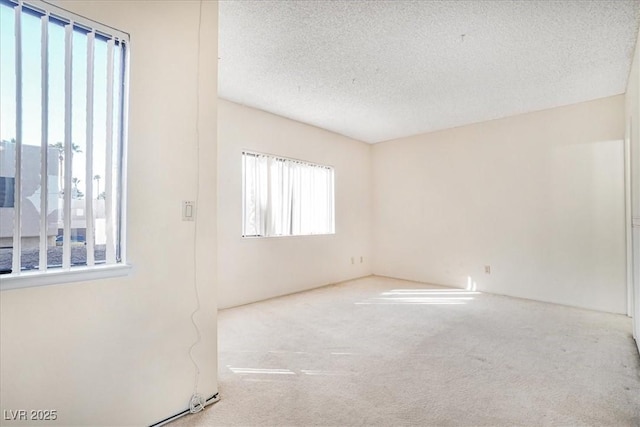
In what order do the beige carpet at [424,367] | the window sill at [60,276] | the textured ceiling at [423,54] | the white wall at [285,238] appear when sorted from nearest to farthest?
the window sill at [60,276] < the beige carpet at [424,367] < the textured ceiling at [423,54] < the white wall at [285,238]

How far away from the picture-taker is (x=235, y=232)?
4.01 m

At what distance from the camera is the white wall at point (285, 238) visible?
393 centimetres

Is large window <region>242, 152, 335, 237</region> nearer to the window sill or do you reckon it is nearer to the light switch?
the light switch

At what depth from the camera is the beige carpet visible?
1.79 metres

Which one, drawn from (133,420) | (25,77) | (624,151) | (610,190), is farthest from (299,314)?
(624,151)

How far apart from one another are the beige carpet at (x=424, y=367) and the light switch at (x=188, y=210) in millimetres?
1111

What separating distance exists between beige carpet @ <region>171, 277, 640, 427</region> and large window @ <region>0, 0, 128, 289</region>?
1117 mm

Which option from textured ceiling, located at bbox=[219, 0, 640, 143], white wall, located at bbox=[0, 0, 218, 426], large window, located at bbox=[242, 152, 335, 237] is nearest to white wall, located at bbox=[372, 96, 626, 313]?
textured ceiling, located at bbox=[219, 0, 640, 143]

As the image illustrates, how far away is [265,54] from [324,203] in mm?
2918

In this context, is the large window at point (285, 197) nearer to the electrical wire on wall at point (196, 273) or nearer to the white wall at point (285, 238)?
the white wall at point (285, 238)

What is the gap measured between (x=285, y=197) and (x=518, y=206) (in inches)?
130

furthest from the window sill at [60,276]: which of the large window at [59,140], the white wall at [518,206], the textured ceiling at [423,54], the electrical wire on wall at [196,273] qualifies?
the white wall at [518,206]

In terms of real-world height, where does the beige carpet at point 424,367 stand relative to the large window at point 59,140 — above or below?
below

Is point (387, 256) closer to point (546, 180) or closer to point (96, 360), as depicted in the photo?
point (546, 180)
